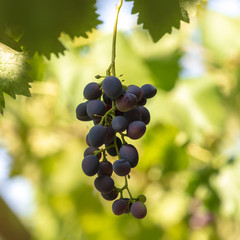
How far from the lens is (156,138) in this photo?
2.04 m

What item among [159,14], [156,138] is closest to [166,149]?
[156,138]

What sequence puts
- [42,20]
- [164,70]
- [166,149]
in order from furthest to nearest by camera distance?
1. [166,149]
2. [164,70]
3. [42,20]

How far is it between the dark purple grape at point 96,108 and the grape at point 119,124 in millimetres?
33

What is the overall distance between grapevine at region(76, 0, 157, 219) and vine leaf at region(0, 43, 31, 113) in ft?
0.36

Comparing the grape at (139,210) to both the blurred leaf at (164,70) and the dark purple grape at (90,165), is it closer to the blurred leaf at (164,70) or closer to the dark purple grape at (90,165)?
the dark purple grape at (90,165)

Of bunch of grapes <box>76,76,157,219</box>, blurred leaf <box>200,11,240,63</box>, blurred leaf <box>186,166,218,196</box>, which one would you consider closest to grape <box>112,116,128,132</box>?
bunch of grapes <box>76,76,157,219</box>

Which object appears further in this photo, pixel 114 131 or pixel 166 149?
pixel 166 149

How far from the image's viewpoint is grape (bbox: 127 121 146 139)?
660 millimetres

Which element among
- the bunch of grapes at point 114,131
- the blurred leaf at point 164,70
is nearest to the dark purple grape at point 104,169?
the bunch of grapes at point 114,131

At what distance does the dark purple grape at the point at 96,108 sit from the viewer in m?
0.68

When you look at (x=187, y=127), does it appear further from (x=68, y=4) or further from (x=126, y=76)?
(x=68, y=4)

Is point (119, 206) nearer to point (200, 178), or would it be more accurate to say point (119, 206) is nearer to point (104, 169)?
point (104, 169)

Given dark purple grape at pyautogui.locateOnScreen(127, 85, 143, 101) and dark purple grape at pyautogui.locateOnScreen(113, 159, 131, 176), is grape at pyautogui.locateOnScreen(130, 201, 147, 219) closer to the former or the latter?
dark purple grape at pyautogui.locateOnScreen(113, 159, 131, 176)

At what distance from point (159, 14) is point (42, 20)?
20 cm
